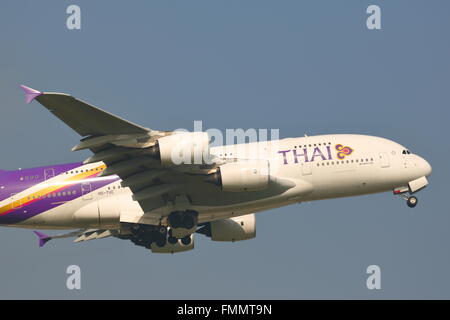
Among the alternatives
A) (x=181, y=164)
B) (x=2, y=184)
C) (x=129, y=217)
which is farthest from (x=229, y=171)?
(x=2, y=184)

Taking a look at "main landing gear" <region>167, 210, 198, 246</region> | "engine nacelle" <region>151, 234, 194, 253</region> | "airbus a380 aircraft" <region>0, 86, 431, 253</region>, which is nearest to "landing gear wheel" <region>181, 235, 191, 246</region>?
"engine nacelle" <region>151, 234, 194, 253</region>

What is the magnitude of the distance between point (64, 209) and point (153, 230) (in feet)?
17.4

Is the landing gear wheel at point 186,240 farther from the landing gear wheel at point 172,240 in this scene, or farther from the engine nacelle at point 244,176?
the engine nacelle at point 244,176

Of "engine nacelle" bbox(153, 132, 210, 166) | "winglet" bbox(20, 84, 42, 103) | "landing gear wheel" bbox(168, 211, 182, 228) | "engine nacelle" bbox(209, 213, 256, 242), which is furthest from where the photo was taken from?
"engine nacelle" bbox(209, 213, 256, 242)

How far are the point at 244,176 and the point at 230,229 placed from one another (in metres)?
8.65

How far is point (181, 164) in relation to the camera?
46.6m

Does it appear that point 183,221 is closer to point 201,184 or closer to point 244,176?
point 201,184

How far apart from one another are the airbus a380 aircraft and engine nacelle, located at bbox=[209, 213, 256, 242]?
3452mm

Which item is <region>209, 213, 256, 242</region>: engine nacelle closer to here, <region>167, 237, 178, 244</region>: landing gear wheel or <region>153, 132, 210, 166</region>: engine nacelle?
<region>167, 237, 178, 244</region>: landing gear wheel

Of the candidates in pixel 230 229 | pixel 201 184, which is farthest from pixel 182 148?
pixel 230 229

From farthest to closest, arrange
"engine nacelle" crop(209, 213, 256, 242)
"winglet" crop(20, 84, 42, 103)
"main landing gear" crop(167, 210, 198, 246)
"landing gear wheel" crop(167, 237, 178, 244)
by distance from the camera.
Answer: "engine nacelle" crop(209, 213, 256, 242) → "landing gear wheel" crop(167, 237, 178, 244) → "main landing gear" crop(167, 210, 198, 246) → "winglet" crop(20, 84, 42, 103)

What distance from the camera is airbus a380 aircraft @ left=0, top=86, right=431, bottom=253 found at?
47938mm

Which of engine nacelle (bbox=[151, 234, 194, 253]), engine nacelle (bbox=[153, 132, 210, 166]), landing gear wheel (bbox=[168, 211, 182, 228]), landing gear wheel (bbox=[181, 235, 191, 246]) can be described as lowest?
engine nacelle (bbox=[151, 234, 194, 253])

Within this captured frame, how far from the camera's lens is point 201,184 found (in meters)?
48.6
